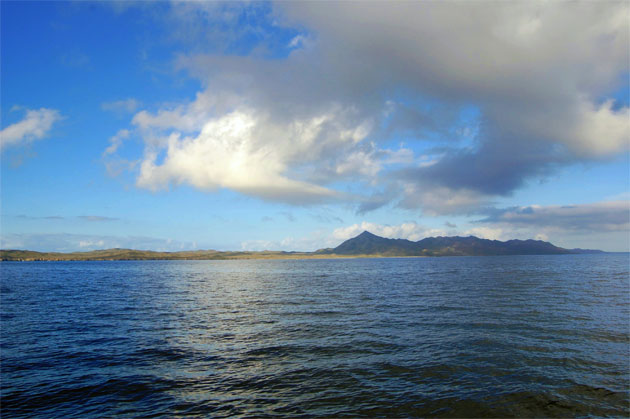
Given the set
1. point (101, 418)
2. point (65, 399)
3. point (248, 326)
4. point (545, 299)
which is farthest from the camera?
point (545, 299)

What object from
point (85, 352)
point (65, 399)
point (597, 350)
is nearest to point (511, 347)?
point (597, 350)

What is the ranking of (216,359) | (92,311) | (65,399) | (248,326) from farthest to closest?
(92,311), (248,326), (216,359), (65,399)

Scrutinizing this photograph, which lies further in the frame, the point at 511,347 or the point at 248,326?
the point at 248,326

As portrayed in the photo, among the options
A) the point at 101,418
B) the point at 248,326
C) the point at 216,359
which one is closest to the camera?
the point at 101,418

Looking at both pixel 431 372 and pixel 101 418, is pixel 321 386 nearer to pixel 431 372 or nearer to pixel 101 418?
pixel 431 372

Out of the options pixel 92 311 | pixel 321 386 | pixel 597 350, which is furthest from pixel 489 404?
pixel 92 311

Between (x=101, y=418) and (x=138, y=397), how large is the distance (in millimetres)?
2597

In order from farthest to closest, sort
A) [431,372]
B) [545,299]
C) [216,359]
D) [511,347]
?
[545,299]
[511,347]
[216,359]
[431,372]

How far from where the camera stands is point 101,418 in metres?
18.0

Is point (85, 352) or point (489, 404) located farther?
Result: point (85, 352)

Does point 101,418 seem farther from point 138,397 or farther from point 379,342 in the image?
point 379,342

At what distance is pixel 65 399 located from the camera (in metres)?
20.4

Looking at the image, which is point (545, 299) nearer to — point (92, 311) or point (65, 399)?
point (65, 399)

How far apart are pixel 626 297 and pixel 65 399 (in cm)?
7691
